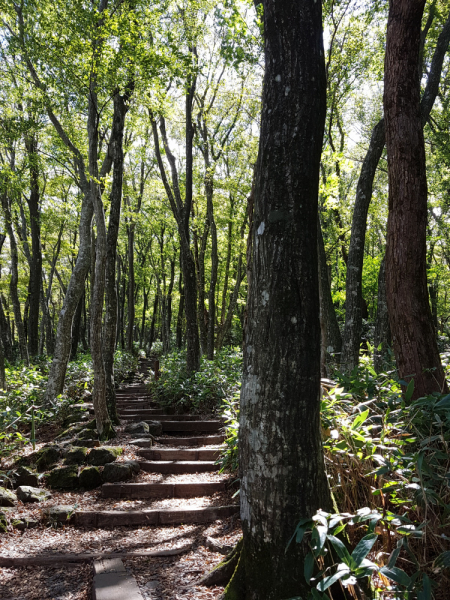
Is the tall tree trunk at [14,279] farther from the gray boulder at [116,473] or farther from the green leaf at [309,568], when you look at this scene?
the green leaf at [309,568]

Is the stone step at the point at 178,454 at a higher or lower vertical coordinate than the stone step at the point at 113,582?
lower

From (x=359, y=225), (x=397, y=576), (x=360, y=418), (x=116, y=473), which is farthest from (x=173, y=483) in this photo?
(x=359, y=225)

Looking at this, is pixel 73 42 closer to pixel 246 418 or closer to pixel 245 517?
pixel 246 418

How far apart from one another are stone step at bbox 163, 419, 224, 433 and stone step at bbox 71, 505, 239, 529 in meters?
4.42

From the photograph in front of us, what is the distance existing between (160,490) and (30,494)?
1742 millimetres

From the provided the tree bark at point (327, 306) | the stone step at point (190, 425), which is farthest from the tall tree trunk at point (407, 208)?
the stone step at point (190, 425)

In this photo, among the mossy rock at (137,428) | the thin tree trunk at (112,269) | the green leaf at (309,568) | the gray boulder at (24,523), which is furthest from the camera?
the thin tree trunk at (112,269)

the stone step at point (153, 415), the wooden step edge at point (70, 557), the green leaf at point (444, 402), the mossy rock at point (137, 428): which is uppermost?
the green leaf at point (444, 402)

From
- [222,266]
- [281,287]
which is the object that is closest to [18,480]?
[281,287]

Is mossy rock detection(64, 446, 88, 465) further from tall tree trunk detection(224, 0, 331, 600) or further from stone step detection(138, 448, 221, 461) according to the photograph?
tall tree trunk detection(224, 0, 331, 600)

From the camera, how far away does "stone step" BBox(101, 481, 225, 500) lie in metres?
6.01

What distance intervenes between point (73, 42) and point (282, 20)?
19.8 feet

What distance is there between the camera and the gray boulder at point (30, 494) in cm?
571

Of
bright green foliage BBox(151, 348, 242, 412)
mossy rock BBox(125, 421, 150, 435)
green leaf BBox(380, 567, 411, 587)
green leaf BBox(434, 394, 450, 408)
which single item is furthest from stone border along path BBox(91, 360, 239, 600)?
green leaf BBox(434, 394, 450, 408)
